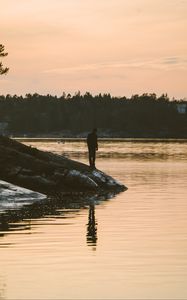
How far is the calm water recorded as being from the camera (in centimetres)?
1606

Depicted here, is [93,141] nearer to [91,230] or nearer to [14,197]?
[14,197]

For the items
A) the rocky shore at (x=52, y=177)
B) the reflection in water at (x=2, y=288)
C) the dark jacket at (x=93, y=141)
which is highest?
the dark jacket at (x=93, y=141)

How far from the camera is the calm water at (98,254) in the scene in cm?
1606

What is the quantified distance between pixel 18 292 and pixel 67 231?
972cm

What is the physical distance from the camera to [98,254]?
67.6 feet

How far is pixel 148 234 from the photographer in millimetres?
24656

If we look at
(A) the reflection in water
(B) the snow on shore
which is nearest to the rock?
(B) the snow on shore

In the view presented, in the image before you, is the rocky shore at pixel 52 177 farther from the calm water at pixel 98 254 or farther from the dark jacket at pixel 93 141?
the calm water at pixel 98 254

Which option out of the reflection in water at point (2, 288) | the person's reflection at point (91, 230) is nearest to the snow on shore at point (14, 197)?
the person's reflection at point (91, 230)

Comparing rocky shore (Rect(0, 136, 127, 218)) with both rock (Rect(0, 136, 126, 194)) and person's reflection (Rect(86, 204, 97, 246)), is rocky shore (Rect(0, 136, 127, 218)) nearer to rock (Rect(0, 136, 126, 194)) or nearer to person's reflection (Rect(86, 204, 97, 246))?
rock (Rect(0, 136, 126, 194))

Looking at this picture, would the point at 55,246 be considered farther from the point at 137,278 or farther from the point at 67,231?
the point at 137,278

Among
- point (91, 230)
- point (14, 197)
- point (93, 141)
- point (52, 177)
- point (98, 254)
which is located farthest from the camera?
point (93, 141)

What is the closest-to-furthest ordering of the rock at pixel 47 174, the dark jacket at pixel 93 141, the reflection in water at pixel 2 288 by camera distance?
the reflection in water at pixel 2 288
the rock at pixel 47 174
the dark jacket at pixel 93 141

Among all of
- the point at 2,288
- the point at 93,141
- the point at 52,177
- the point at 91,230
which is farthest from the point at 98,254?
the point at 93,141
